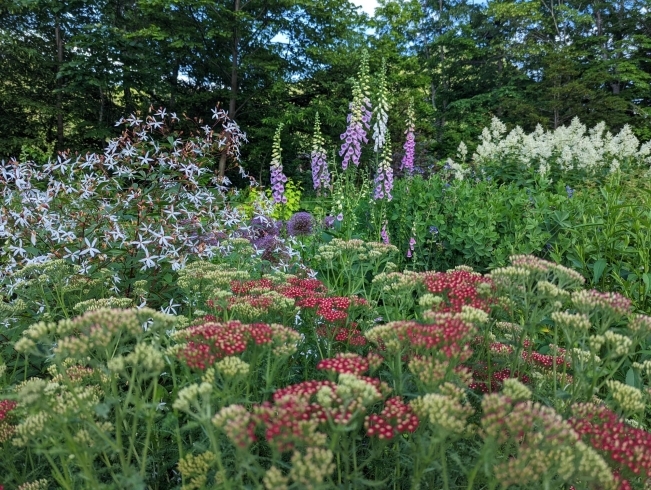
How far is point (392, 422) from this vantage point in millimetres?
1368

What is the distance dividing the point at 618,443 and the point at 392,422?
663mm

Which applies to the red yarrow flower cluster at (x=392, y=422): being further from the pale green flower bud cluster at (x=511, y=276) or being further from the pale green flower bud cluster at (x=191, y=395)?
the pale green flower bud cluster at (x=511, y=276)

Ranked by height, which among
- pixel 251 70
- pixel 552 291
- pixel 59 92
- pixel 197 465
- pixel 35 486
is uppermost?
pixel 251 70

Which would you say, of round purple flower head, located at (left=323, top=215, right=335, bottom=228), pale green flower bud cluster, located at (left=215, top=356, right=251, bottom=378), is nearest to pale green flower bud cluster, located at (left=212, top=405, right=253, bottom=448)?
pale green flower bud cluster, located at (left=215, top=356, right=251, bottom=378)

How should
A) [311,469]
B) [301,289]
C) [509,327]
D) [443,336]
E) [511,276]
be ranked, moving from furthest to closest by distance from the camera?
1. [301,289]
2. [509,327]
3. [511,276]
4. [443,336]
5. [311,469]

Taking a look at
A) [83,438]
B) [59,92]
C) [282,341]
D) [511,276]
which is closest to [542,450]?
[511,276]

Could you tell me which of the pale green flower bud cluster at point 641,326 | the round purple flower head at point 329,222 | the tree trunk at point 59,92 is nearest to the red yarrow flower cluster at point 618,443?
the pale green flower bud cluster at point 641,326

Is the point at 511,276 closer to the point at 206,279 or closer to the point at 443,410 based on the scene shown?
the point at 443,410

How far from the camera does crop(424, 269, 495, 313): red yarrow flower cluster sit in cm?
195

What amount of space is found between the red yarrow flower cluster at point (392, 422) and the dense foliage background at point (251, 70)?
13786 mm

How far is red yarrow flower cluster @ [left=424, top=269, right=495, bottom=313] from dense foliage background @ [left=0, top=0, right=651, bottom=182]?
42.3 ft

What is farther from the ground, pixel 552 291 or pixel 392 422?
pixel 552 291

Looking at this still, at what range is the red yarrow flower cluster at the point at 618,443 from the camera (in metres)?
1.27

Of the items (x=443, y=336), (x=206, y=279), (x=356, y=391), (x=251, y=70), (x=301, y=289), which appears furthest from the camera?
(x=251, y=70)
